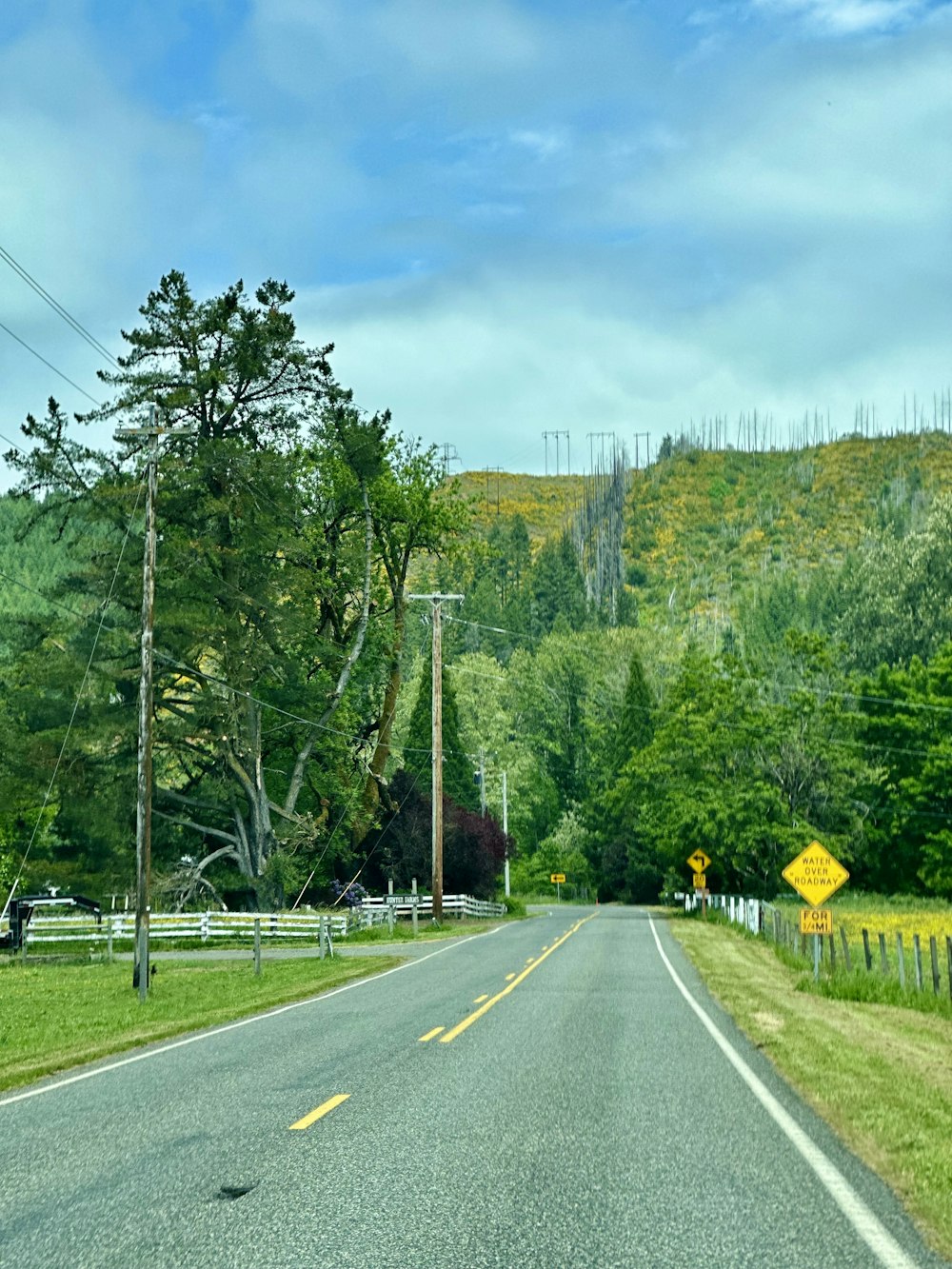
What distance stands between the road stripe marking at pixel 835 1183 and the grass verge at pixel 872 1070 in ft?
0.93

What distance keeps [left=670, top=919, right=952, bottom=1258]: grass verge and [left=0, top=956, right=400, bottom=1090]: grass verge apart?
7796mm

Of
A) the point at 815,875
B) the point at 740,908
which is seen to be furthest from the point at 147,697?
the point at 740,908

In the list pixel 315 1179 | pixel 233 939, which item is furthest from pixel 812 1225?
pixel 233 939

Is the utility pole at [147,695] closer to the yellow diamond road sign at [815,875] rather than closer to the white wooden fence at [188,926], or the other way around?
the white wooden fence at [188,926]

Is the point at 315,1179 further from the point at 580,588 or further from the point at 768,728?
the point at 580,588

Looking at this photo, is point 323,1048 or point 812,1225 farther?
point 323,1048

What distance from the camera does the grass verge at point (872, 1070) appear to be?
9.01 m

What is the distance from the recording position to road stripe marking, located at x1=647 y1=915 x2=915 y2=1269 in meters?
7.06

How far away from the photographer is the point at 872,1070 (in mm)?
14117

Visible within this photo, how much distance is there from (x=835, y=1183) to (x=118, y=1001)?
18560mm

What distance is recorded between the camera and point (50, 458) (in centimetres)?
5050

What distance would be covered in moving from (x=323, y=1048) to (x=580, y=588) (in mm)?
169338

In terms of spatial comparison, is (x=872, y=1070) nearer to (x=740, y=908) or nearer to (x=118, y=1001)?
(x=118, y=1001)

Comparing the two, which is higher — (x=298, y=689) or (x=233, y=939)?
(x=298, y=689)
